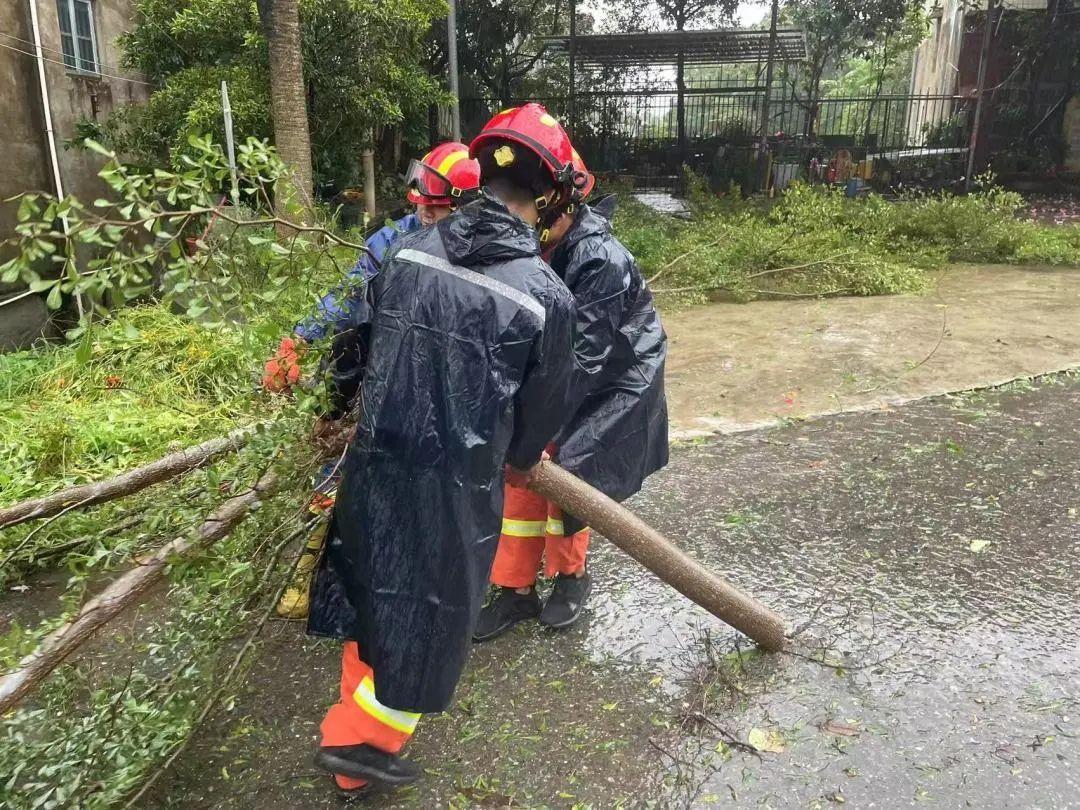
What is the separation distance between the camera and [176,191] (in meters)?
1.96

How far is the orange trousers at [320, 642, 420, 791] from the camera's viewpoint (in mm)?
2062

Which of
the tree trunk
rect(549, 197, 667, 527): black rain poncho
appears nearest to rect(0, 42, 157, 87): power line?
the tree trunk

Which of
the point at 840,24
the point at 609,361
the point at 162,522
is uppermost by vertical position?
the point at 840,24

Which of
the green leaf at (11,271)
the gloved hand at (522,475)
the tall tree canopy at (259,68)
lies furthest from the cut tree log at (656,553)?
the tall tree canopy at (259,68)

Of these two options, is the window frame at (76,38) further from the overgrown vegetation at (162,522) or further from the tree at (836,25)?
the tree at (836,25)

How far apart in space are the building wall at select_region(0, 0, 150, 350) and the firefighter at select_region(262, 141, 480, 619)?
6.69 metres

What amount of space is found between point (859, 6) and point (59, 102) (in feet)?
45.8

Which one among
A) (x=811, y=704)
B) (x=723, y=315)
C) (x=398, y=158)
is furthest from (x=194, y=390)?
(x=398, y=158)

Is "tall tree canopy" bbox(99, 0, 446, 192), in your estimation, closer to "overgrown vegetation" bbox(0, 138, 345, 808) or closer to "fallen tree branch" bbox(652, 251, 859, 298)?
"fallen tree branch" bbox(652, 251, 859, 298)

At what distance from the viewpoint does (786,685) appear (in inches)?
102

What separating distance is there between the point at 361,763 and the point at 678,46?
1591 centimetres

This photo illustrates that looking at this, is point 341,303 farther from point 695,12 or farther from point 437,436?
point 695,12

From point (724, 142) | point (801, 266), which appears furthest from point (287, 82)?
point (724, 142)

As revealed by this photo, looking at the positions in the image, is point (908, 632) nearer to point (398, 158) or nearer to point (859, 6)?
point (398, 158)
